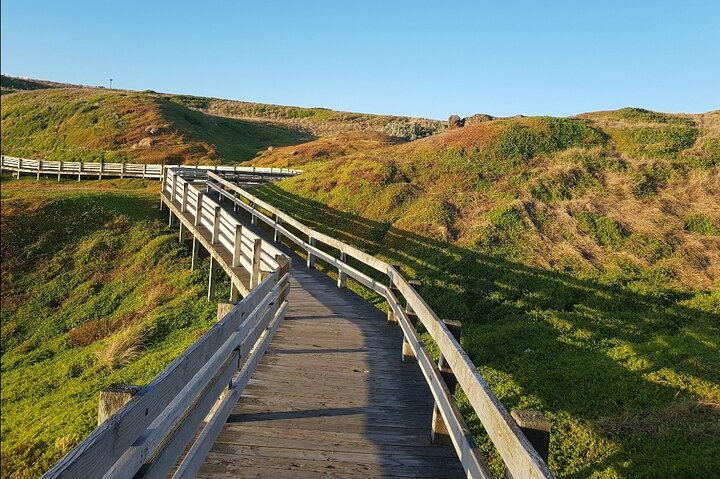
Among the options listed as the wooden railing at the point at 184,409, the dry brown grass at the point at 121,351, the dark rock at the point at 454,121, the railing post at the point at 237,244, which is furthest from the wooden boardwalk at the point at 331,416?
the dark rock at the point at 454,121

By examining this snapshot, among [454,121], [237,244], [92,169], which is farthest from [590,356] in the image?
[454,121]

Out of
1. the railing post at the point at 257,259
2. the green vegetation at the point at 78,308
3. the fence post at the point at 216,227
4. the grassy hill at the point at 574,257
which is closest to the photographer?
the grassy hill at the point at 574,257

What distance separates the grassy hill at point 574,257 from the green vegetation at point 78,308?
6.32 meters

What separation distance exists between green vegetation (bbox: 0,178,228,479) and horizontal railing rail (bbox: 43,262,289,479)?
206 inches

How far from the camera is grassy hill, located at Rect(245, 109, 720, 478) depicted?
6582mm

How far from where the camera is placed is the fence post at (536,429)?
280 cm

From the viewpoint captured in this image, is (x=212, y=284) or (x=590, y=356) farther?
(x=212, y=284)

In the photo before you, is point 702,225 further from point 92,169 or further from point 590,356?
point 92,169

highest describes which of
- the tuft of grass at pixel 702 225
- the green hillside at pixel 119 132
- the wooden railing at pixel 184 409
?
the green hillside at pixel 119 132

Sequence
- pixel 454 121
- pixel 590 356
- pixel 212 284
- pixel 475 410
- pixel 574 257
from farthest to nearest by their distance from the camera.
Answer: pixel 454 121
pixel 212 284
pixel 574 257
pixel 590 356
pixel 475 410

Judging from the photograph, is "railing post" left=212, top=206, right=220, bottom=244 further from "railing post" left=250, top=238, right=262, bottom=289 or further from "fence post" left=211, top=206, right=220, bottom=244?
"railing post" left=250, top=238, right=262, bottom=289

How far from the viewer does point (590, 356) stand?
8641 millimetres

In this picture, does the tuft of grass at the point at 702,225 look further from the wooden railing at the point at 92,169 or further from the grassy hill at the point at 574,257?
the wooden railing at the point at 92,169

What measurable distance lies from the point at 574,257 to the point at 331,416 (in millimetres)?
11004
